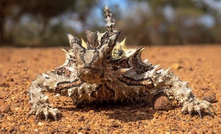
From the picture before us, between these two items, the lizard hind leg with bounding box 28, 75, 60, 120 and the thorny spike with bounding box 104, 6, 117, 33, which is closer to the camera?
the lizard hind leg with bounding box 28, 75, 60, 120

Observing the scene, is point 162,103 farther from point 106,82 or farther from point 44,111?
point 44,111

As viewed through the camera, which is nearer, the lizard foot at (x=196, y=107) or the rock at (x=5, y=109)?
the lizard foot at (x=196, y=107)

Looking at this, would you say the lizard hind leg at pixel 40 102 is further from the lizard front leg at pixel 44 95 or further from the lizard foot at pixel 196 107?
the lizard foot at pixel 196 107

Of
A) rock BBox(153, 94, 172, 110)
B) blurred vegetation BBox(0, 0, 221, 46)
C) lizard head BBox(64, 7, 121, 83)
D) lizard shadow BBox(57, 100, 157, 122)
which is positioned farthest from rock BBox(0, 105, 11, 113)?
blurred vegetation BBox(0, 0, 221, 46)

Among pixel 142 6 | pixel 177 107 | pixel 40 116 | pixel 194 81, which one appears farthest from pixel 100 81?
pixel 142 6

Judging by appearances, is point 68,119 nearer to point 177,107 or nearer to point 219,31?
point 177,107

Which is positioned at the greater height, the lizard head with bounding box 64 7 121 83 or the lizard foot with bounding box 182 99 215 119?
the lizard head with bounding box 64 7 121 83

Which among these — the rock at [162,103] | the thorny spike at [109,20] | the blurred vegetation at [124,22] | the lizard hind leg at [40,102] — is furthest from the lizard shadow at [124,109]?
the blurred vegetation at [124,22]

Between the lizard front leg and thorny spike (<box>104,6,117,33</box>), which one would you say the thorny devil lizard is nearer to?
the lizard front leg
